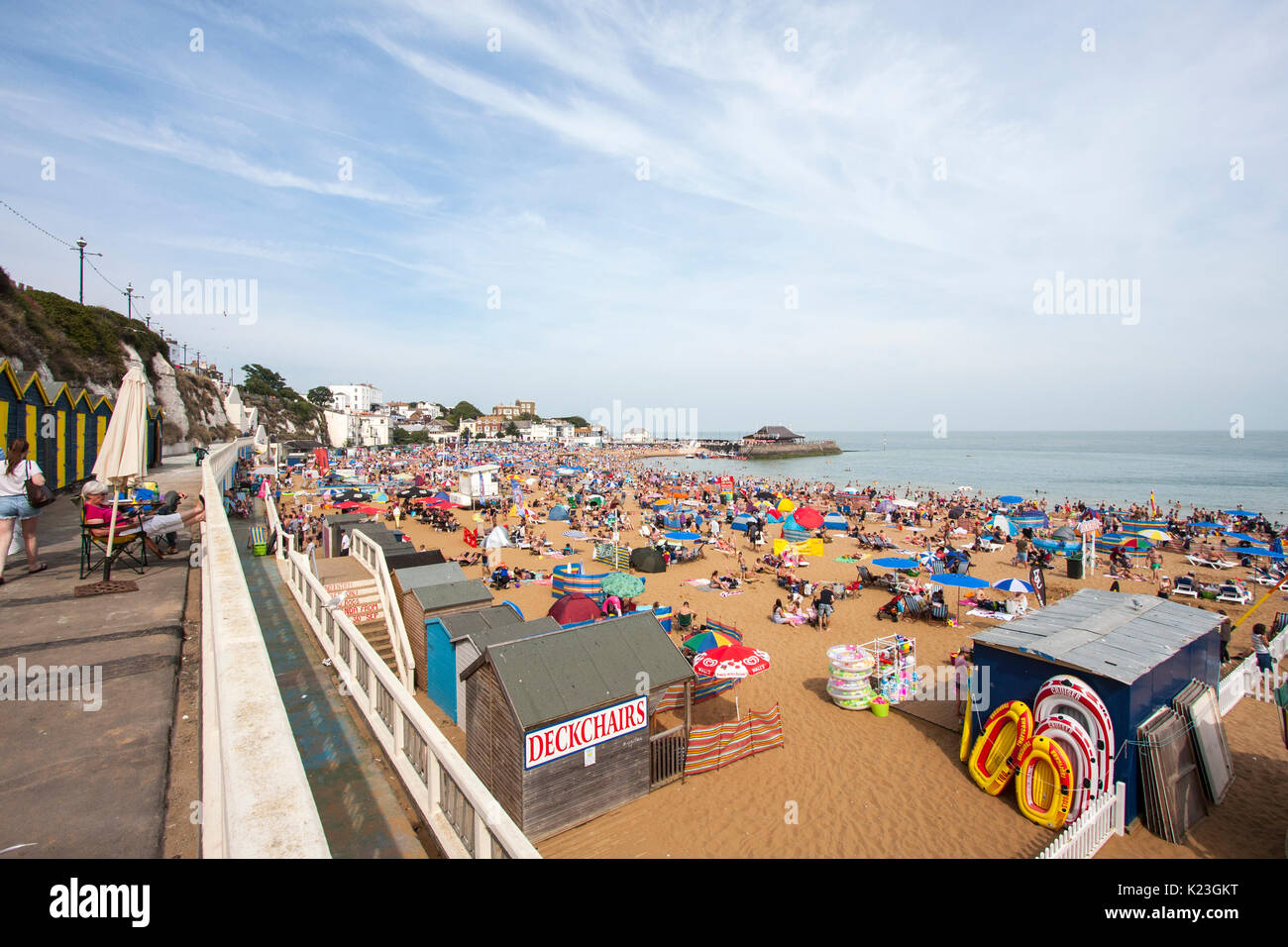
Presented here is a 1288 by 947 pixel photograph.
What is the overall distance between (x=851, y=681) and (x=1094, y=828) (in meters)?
4.79

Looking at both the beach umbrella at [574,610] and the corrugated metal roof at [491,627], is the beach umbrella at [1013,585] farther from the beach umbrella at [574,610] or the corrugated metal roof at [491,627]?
the corrugated metal roof at [491,627]

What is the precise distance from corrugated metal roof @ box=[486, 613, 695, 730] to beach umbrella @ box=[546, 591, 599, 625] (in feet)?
14.7

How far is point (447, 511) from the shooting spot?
36594 millimetres

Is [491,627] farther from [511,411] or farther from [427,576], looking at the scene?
[511,411]

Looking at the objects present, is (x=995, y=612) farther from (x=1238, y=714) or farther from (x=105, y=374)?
(x=105, y=374)

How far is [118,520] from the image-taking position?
736cm

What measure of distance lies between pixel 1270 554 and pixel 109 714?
39.3 meters

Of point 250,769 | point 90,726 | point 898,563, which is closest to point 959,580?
point 898,563

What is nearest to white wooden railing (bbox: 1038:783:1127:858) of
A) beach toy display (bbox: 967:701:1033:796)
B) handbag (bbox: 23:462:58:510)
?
beach toy display (bbox: 967:701:1033:796)

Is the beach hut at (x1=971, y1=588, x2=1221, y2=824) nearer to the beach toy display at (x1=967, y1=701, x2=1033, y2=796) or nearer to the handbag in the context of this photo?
the beach toy display at (x1=967, y1=701, x2=1033, y2=796)

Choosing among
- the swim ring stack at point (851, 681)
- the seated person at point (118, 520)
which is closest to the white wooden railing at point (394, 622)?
the seated person at point (118, 520)

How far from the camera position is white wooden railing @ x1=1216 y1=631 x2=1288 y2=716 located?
12.1 metres

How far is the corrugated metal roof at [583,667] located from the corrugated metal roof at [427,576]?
5193mm
